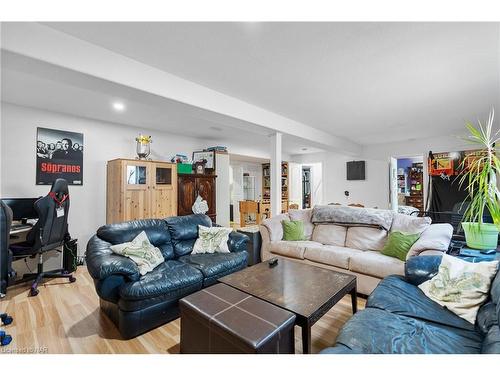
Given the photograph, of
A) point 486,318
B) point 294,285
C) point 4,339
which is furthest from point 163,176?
point 486,318

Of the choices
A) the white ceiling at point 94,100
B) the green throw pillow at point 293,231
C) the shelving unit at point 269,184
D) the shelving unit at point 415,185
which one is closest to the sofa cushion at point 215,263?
the green throw pillow at point 293,231

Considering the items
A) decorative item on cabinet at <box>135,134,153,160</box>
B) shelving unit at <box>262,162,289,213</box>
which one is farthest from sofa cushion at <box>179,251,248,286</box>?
shelving unit at <box>262,162,289,213</box>

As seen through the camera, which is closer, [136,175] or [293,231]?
[293,231]

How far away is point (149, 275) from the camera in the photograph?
7.11ft

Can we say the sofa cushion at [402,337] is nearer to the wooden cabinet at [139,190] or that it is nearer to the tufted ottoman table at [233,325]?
the tufted ottoman table at [233,325]

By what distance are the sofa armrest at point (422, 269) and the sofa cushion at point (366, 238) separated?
100cm

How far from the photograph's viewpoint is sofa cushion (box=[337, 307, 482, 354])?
1211mm

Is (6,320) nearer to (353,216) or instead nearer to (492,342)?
(492,342)

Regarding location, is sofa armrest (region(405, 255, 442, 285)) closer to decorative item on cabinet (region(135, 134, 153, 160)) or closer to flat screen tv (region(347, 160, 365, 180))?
decorative item on cabinet (region(135, 134, 153, 160))

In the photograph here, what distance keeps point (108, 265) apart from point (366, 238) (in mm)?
3013

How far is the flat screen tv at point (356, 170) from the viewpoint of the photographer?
6.58m

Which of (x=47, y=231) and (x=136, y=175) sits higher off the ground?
(x=136, y=175)

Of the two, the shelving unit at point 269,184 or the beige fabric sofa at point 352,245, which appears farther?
the shelving unit at point 269,184

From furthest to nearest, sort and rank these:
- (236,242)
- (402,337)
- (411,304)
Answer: (236,242) → (411,304) → (402,337)
